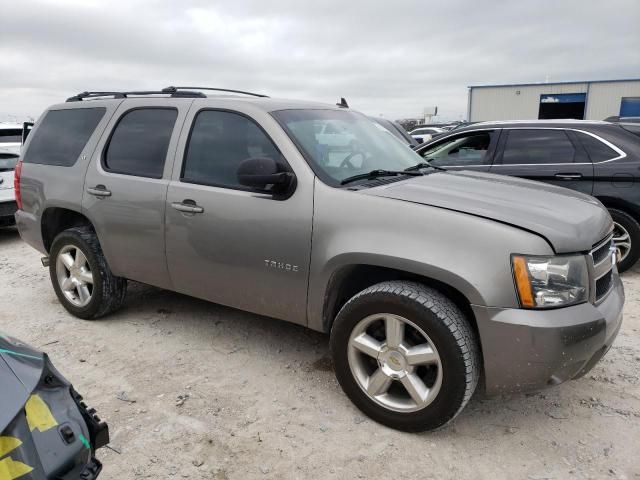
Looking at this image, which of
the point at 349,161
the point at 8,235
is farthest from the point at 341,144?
the point at 8,235

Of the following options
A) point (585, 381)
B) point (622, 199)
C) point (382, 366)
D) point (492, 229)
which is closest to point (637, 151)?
point (622, 199)

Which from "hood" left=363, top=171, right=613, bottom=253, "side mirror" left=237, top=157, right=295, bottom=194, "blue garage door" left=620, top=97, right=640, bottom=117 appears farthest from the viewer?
"blue garage door" left=620, top=97, right=640, bottom=117

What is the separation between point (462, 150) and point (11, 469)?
19.2ft

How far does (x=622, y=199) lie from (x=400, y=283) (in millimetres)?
3870

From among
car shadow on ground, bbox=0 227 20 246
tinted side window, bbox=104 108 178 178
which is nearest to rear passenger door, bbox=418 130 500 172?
tinted side window, bbox=104 108 178 178

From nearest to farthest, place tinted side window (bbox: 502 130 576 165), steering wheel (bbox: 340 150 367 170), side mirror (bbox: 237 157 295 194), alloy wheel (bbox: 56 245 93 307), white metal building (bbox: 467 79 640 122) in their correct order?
1. side mirror (bbox: 237 157 295 194)
2. steering wheel (bbox: 340 150 367 170)
3. alloy wheel (bbox: 56 245 93 307)
4. tinted side window (bbox: 502 130 576 165)
5. white metal building (bbox: 467 79 640 122)

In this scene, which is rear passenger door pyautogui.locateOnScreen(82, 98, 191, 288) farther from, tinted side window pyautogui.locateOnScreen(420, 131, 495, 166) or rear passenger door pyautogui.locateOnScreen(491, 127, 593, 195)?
rear passenger door pyautogui.locateOnScreen(491, 127, 593, 195)

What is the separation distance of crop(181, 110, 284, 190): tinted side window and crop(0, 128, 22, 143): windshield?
8.41m

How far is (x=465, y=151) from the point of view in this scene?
247 inches

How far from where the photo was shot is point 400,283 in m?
2.68

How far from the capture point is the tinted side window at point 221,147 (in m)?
3.25

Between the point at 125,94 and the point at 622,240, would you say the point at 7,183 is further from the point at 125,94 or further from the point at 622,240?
Answer: the point at 622,240

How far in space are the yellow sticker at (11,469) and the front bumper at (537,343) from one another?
1904 millimetres

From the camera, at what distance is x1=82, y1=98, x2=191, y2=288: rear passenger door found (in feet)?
11.8
